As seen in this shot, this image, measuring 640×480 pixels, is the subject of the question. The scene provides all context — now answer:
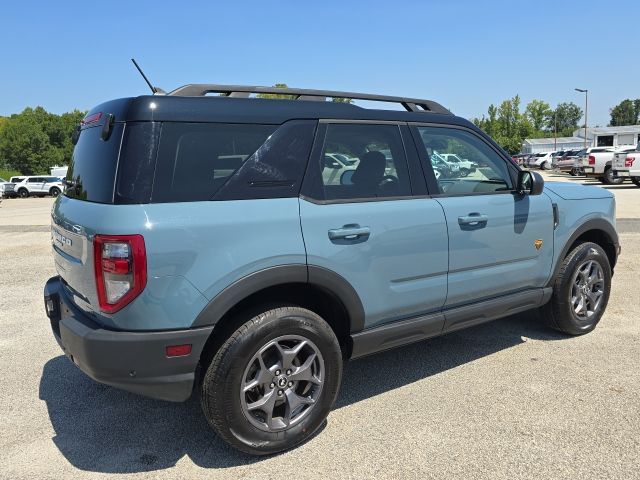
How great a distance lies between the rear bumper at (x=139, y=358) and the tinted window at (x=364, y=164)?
3.69ft

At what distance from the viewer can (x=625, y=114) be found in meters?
140

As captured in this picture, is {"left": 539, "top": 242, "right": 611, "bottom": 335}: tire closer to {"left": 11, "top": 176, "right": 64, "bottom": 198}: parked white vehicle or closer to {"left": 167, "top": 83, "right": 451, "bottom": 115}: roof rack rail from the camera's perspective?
{"left": 167, "top": 83, "right": 451, "bottom": 115}: roof rack rail

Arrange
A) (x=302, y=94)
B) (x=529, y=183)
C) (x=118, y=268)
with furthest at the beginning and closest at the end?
(x=529, y=183) → (x=302, y=94) → (x=118, y=268)

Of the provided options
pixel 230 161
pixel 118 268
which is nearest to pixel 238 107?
pixel 230 161

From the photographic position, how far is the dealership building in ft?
270

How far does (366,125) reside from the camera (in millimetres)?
3270

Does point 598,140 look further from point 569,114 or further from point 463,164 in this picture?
point 463,164

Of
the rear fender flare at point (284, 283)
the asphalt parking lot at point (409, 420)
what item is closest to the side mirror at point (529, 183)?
the asphalt parking lot at point (409, 420)

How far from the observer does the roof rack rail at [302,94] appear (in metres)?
2.82

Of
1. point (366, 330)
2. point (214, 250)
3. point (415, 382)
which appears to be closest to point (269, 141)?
point (214, 250)

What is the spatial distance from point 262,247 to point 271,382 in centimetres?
73

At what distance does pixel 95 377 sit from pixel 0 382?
1.78 m

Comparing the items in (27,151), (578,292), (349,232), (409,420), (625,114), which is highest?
(625,114)

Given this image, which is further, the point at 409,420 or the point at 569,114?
the point at 569,114
